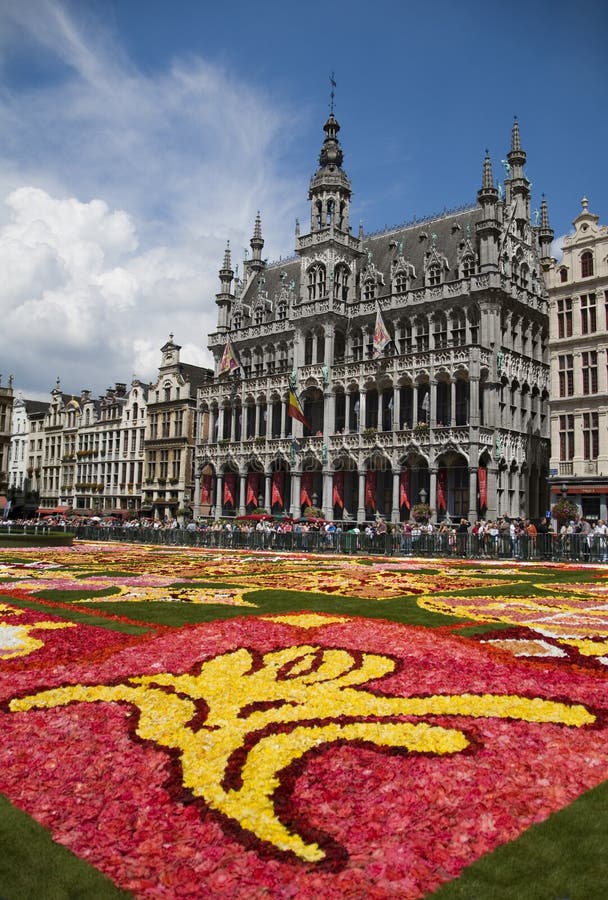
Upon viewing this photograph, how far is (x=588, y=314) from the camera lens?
4500 centimetres

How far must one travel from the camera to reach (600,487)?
43.0 m

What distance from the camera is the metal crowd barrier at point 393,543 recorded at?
30.1 meters

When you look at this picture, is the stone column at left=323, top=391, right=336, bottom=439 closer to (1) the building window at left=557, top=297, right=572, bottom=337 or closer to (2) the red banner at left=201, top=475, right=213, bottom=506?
(2) the red banner at left=201, top=475, right=213, bottom=506

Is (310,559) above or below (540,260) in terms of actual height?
below

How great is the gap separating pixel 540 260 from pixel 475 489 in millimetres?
22585

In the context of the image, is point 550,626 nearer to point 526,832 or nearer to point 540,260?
point 526,832

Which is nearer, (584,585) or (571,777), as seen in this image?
(571,777)

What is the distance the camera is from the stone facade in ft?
144

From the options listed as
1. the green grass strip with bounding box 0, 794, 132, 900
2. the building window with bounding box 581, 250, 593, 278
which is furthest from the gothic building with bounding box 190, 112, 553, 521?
the green grass strip with bounding box 0, 794, 132, 900

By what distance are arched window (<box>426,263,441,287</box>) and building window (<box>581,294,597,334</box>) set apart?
13143 millimetres

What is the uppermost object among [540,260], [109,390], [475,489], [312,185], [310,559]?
[312,185]


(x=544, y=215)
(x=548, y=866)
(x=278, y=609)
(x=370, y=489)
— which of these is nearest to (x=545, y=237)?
(x=544, y=215)

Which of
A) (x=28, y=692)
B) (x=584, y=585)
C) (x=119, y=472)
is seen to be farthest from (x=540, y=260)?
(x=28, y=692)

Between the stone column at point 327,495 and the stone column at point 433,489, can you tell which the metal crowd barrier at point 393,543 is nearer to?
the stone column at point 433,489
